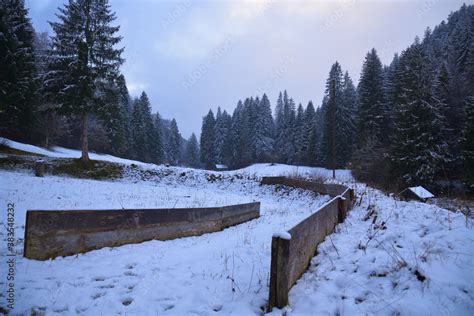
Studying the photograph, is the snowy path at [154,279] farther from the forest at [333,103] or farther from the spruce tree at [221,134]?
the spruce tree at [221,134]

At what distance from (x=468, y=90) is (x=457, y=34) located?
27041 mm

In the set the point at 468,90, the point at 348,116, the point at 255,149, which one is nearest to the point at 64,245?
the point at 468,90

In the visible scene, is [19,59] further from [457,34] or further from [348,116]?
[457,34]

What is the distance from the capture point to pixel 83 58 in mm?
20266

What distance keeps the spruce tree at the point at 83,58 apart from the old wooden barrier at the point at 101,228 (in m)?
18.6

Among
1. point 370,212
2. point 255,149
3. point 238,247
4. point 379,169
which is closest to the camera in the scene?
point 238,247

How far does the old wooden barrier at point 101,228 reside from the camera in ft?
12.0

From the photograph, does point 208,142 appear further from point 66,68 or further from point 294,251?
point 294,251

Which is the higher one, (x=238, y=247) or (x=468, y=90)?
(x=468, y=90)

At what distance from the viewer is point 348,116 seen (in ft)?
138

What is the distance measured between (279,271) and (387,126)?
3802 cm

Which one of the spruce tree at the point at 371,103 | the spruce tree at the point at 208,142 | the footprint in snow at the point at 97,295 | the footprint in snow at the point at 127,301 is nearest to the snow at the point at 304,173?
the spruce tree at the point at 371,103

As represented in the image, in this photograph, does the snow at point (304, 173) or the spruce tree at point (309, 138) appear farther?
the spruce tree at point (309, 138)

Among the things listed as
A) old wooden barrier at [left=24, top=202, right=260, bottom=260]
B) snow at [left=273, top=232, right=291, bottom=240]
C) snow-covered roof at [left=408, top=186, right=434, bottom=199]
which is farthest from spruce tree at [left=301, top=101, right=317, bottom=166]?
snow at [left=273, top=232, right=291, bottom=240]
